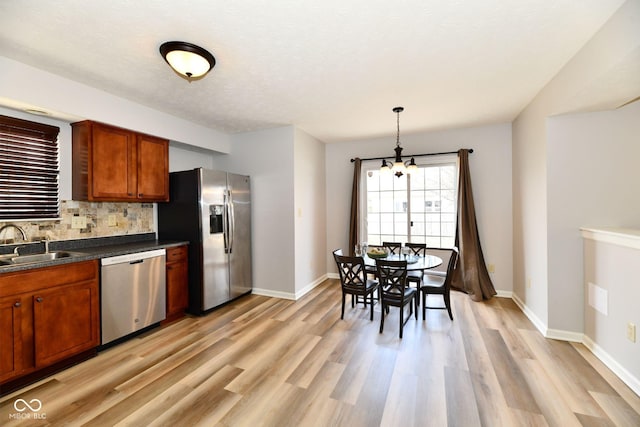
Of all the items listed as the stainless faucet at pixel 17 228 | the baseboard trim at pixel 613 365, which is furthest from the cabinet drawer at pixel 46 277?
the baseboard trim at pixel 613 365

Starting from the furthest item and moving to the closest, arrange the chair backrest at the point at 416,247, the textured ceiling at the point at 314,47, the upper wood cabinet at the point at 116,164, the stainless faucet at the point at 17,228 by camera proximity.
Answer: the chair backrest at the point at 416,247 < the upper wood cabinet at the point at 116,164 < the stainless faucet at the point at 17,228 < the textured ceiling at the point at 314,47

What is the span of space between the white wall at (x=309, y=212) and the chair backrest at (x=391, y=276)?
1555 millimetres

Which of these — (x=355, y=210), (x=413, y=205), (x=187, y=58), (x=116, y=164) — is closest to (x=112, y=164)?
(x=116, y=164)

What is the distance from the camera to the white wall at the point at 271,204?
423cm

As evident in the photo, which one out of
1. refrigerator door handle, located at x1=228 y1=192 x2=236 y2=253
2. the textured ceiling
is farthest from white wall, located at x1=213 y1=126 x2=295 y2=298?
the textured ceiling

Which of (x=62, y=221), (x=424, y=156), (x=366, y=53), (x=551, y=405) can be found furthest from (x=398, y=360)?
(x=62, y=221)

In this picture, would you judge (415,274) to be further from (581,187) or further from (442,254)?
(581,187)

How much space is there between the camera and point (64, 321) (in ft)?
7.90

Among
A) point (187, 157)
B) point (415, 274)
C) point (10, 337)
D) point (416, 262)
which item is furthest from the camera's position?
point (187, 157)

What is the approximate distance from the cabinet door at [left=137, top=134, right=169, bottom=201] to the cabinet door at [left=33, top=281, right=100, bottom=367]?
1.28m

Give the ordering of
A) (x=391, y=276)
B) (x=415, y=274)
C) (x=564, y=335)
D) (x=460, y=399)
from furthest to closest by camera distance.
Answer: (x=415, y=274) < (x=391, y=276) < (x=564, y=335) < (x=460, y=399)

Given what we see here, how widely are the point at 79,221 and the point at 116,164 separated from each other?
764 millimetres

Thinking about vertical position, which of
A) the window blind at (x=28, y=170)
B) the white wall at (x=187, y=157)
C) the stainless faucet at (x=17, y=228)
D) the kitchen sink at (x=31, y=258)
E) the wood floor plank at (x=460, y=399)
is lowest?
the wood floor plank at (x=460, y=399)

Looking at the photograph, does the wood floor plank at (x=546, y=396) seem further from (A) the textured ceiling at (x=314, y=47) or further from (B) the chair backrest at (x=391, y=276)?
(A) the textured ceiling at (x=314, y=47)
